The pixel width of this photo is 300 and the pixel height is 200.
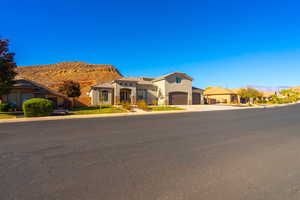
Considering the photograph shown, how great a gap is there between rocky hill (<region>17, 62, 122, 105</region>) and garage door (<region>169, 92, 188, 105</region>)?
31.3m

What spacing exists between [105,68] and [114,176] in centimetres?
6287

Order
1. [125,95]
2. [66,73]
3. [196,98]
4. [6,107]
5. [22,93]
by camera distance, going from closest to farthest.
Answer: [6,107], [22,93], [125,95], [196,98], [66,73]

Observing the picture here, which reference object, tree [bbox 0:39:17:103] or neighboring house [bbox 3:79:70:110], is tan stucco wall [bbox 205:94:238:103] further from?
tree [bbox 0:39:17:103]

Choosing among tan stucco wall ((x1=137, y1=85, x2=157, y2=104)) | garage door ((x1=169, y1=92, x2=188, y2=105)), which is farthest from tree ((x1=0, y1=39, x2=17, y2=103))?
garage door ((x1=169, y1=92, x2=188, y2=105))

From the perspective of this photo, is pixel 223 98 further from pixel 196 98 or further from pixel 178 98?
pixel 178 98

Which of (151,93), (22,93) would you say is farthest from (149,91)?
(22,93)

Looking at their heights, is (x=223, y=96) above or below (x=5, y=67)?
below

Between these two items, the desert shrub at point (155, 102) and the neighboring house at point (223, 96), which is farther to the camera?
the neighboring house at point (223, 96)

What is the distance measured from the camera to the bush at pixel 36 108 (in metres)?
13.7

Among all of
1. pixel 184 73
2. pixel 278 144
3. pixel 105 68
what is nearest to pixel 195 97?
pixel 184 73

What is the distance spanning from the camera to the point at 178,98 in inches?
1190

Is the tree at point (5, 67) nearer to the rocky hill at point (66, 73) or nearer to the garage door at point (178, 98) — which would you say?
the garage door at point (178, 98)

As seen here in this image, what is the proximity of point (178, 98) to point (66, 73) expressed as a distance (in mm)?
47868

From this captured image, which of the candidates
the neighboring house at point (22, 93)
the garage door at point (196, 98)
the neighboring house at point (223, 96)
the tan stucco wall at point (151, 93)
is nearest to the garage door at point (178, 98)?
the garage door at point (196, 98)
